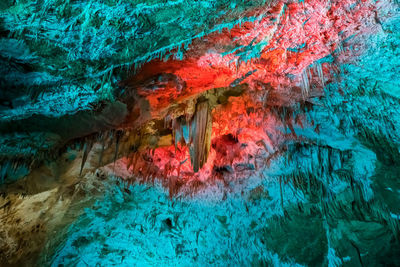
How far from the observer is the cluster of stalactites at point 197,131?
10.7 ft

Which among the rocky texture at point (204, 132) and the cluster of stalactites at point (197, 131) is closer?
the rocky texture at point (204, 132)

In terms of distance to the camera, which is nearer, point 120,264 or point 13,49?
point 13,49

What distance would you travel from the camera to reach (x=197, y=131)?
3287 mm

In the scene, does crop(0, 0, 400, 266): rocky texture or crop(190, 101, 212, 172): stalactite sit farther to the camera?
crop(190, 101, 212, 172): stalactite

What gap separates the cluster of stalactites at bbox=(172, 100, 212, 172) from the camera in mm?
3266

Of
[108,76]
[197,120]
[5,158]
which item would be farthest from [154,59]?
[5,158]

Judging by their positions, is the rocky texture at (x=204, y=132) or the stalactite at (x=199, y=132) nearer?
the rocky texture at (x=204, y=132)

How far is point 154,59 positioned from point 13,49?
49.2 inches

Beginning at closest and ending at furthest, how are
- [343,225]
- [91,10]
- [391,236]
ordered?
[91,10] → [391,236] → [343,225]

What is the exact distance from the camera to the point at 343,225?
392 cm

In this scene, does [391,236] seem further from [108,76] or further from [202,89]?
[108,76]

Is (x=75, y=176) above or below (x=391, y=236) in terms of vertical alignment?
above

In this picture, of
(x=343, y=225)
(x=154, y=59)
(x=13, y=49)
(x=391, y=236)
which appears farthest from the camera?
(x=343, y=225)

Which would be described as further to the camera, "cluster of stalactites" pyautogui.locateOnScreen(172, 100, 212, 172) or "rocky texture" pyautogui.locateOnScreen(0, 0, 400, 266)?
"cluster of stalactites" pyautogui.locateOnScreen(172, 100, 212, 172)
